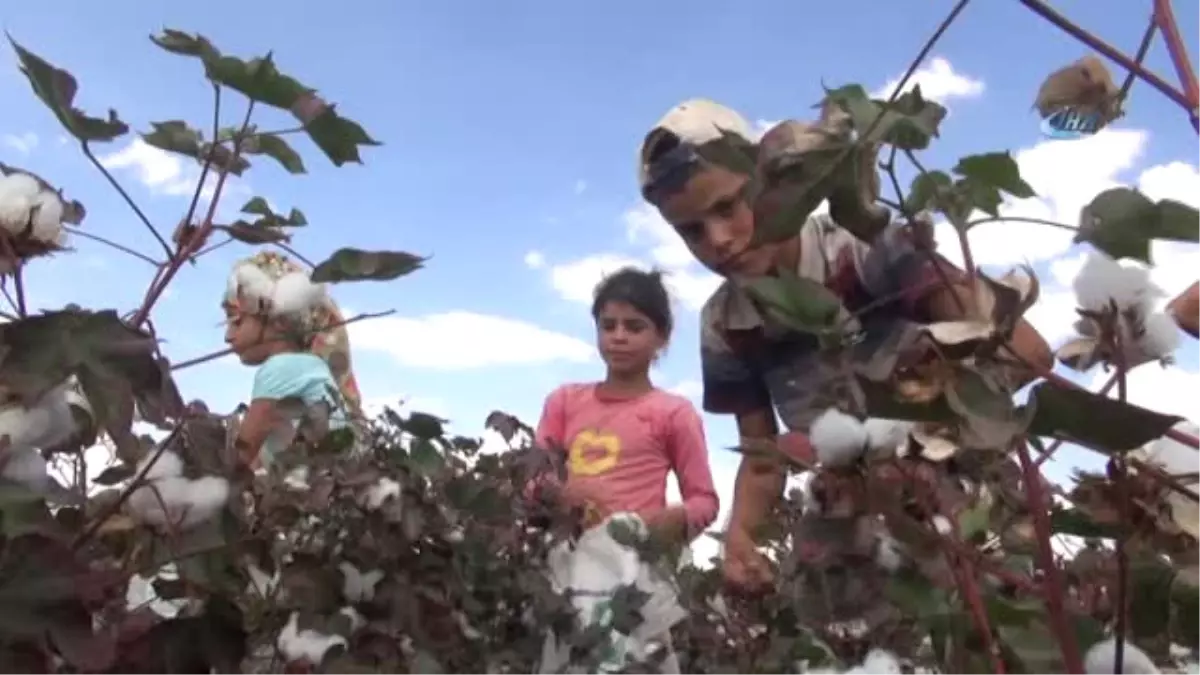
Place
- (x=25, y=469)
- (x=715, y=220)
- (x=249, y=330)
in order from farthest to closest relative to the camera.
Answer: (x=715, y=220), (x=249, y=330), (x=25, y=469)

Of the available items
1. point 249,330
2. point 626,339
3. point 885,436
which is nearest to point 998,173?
point 885,436

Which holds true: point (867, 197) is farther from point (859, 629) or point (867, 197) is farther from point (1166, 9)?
point (859, 629)

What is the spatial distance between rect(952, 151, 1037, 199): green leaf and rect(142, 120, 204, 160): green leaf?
1.87 feet

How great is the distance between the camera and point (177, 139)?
1.07m

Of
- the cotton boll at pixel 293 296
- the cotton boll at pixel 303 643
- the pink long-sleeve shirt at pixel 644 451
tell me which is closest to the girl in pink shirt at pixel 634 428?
the pink long-sleeve shirt at pixel 644 451

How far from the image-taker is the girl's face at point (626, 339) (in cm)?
327

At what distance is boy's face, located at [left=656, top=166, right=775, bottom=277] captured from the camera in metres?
1.65

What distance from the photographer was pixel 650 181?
1979 millimetres

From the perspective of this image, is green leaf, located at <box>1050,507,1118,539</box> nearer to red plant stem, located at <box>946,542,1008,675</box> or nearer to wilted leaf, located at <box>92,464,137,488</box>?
red plant stem, located at <box>946,542,1008,675</box>

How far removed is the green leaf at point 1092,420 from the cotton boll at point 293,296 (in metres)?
0.79

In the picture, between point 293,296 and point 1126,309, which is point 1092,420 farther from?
point 293,296

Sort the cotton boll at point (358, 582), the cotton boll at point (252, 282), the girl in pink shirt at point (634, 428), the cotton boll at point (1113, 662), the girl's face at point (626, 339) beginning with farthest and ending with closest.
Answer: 1. the girl's face at point (626, 339)
2. the girl in pink shirt at point (634, 428)
3. the cotton boll at point (358, 582)
4. the cotton boll at point (252, 282)
5. the cotton boll at point (1113, 662)

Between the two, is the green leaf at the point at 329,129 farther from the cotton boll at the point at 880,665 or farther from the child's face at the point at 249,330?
the cotton boll at the point at 880,665

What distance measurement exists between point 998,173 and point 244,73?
18.4 inches
